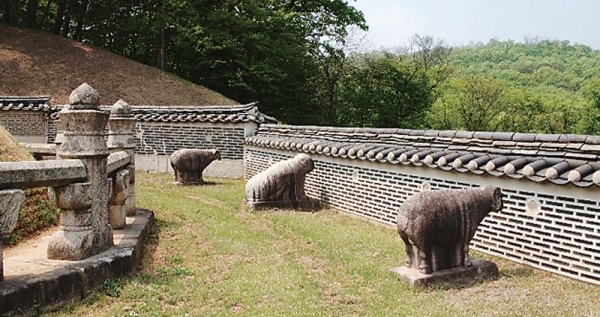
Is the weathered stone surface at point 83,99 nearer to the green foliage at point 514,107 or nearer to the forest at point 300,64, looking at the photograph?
the forest at point 300,64

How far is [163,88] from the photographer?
24312 mm

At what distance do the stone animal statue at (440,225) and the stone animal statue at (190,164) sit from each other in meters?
9.16

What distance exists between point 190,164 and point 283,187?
413 cm

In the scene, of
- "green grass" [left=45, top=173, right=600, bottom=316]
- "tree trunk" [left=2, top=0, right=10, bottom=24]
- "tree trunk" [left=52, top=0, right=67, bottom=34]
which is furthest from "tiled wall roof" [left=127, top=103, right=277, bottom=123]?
"tree trunk" [left=2, top=0, right=10, bottom=24]

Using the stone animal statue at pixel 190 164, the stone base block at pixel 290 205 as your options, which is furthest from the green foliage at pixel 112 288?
the stone animal statue at pixel 190 164

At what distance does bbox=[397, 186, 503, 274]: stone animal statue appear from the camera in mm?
6074

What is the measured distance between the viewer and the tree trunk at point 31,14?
90.7 ft

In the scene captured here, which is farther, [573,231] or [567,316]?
[573,231]

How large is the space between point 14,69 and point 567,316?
23915mm

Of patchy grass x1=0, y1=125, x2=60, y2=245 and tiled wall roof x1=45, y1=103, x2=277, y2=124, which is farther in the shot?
tiled wall roof x1=45, y1=103, x2=277, y2=124

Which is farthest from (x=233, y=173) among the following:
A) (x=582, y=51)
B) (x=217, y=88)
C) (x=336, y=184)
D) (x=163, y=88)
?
(x=582, y=51)

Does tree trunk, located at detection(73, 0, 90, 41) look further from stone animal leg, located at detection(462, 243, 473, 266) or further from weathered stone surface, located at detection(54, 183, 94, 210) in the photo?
stone animal leg, located at detection(462, 243, 473, 266)

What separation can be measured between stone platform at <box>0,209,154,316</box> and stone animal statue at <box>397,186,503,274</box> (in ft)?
10.2

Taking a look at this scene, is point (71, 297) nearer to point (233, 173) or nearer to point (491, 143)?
point (491, 143)
